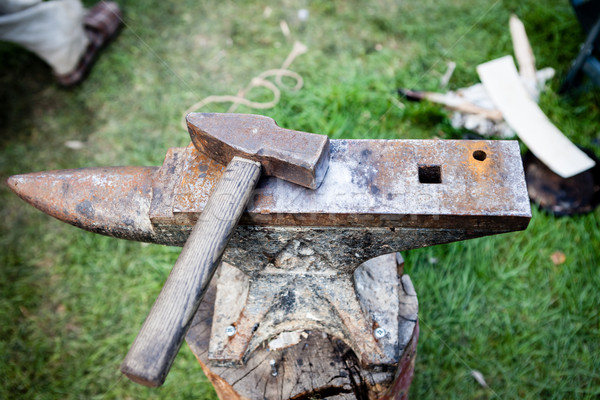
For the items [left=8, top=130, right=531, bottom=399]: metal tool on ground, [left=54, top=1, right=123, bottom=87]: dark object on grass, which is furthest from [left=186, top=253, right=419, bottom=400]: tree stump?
[left=54, top=1, right=123, bottom=87]: dark object on grass

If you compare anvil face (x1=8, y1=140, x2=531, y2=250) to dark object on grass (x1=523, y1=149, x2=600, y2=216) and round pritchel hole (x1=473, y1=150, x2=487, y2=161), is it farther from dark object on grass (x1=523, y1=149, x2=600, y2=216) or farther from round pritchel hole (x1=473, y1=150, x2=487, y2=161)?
dark object on grass (x1=523, y1=149, x2=600, y2=216)

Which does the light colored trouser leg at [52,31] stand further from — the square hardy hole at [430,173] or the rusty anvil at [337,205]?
the square hardy hole at [430,173]

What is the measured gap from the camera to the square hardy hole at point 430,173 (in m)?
1.46

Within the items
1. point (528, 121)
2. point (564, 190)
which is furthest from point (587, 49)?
point (564, 190)

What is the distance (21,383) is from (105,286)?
747mm

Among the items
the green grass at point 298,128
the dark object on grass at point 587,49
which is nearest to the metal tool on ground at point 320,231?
the green grass at point 298,128

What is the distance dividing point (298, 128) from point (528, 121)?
1697mm

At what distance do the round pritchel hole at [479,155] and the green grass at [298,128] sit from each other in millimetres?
1580

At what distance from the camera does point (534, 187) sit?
310 centimetres

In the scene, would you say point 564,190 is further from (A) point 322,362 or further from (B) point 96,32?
(B) point 96,32

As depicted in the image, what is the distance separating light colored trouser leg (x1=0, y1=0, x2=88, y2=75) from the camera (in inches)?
136

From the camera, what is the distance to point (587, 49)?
3.20m

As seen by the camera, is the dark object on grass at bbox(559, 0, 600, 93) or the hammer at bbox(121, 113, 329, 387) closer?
the hammer at bbox(121, 113, 329, 387)

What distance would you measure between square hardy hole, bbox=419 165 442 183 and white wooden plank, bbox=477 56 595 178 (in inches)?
78.2
